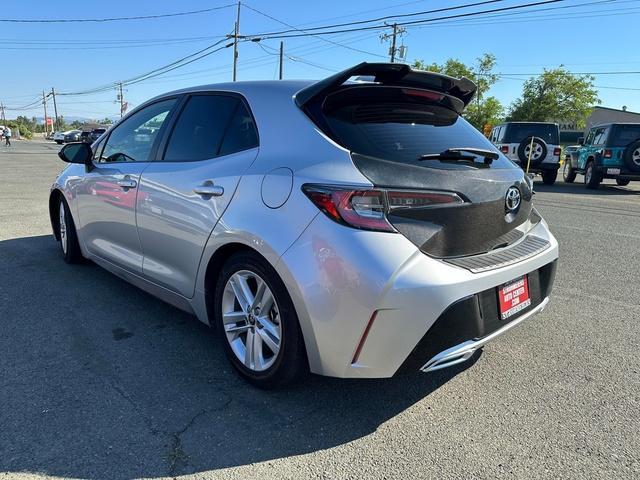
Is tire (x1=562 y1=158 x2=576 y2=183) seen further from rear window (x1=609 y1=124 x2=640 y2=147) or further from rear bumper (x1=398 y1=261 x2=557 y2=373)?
rear bumper (x1=398 y1=261 x2=557 y2=373)

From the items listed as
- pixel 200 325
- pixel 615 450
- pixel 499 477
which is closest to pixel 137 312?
pixel 200 325

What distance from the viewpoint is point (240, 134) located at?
9.39 feet

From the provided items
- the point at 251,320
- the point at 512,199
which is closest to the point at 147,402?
the point at 251,320

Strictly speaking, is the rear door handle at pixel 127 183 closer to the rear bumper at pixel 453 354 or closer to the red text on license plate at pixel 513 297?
the rear bumper at pixel 453 354

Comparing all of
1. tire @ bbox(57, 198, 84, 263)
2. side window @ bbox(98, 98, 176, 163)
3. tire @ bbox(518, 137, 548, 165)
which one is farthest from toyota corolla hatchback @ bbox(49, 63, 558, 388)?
tire @ bbox(518, 137, 548, 165)

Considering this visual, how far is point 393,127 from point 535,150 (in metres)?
13.9

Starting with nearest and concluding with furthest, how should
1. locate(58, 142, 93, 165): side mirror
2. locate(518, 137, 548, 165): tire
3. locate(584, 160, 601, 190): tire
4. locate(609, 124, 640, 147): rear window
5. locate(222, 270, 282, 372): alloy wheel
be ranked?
1. locate(222, 270, 282, 372): alloy wheel
2. locate(58, 142, 93, 165): side mirror
3. locate(609, 124, 640, 147): rear window
4. locate(584, 160, 601, 190): tire
5. locate(518, 137, 548, 165): tire

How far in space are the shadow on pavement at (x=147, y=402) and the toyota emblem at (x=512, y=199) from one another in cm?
103

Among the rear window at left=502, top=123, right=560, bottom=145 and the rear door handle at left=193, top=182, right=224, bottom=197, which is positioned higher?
the rear window at left=502, top=123, right=560, bottom=145

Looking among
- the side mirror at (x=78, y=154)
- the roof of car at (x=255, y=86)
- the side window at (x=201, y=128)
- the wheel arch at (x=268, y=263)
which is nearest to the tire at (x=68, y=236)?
the side mirror at (x=78, y=154)

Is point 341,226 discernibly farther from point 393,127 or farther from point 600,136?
point 600,136

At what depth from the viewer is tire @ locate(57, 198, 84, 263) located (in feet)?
15.5

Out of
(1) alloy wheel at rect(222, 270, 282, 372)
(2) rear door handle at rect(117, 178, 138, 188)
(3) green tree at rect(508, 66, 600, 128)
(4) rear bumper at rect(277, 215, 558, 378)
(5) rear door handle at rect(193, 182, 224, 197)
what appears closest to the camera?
(4) rear bumper at rect(277, 215, 558, 378)

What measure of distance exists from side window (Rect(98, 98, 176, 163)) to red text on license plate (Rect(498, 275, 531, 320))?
253 cm
